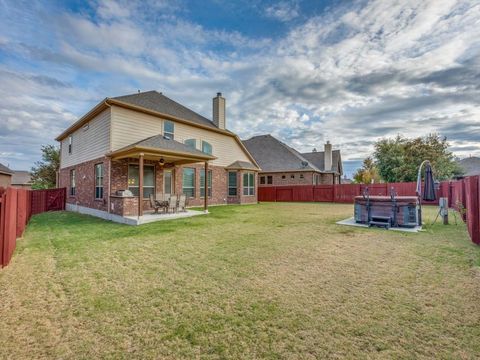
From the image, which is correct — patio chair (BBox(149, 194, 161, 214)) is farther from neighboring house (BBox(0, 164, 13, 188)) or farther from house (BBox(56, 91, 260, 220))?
neighboring house (BBox(0, 164, 13, 188))

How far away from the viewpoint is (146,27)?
11141 millimetres

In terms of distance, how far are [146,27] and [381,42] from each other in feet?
34.6

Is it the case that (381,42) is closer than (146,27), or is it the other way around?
(381,42)

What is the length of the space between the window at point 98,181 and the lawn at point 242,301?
670cm

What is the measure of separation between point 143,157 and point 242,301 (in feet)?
32.3

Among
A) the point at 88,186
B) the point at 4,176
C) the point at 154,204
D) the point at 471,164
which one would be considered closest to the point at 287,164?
the point at 154,204

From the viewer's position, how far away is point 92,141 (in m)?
13.4

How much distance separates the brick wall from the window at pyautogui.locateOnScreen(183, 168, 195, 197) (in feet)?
14.8

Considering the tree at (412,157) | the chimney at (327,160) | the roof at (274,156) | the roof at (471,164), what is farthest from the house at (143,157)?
the roof at (471,164)

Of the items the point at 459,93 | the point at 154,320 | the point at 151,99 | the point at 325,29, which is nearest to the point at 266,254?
the point at 154,320

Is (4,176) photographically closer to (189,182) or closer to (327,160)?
(189,182)

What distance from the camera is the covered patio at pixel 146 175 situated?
10.2m

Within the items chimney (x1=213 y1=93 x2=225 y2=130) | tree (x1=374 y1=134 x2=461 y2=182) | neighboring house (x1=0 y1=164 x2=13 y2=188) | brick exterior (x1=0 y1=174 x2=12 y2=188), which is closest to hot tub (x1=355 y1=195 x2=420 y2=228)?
chimney (x1=213 y1=93 x2=225 y2=130)

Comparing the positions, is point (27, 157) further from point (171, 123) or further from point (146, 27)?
point (146, 27)
